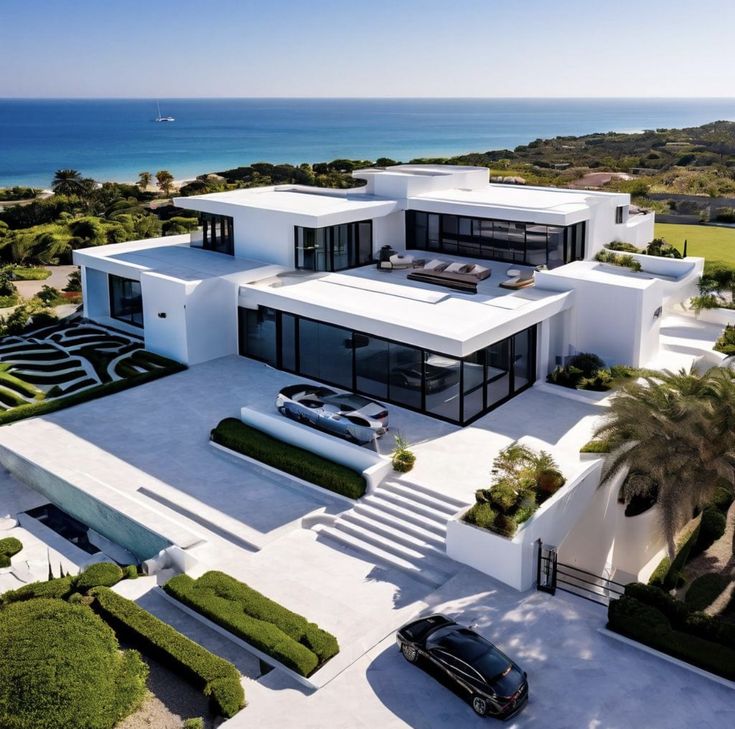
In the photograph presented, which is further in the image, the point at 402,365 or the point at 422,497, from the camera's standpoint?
the point at 402,365

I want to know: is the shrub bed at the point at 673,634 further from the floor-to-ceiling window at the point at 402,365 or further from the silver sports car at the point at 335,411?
the floor-to-ceiling window at the point at 402,365

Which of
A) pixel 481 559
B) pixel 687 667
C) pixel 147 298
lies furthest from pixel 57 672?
pixel 147 298

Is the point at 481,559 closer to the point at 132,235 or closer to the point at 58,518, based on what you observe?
the point at 58,518

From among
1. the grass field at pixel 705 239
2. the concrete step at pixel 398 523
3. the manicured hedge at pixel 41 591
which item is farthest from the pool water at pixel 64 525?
the grass field at pixel 705 239

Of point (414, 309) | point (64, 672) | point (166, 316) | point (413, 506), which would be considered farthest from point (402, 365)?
point (64, 672)

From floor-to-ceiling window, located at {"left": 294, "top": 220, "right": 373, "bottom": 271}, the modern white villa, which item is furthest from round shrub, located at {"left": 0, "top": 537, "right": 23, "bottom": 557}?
floor-to-ceiling window, located at {"left": 294, "top": 220, "right": 373, "bottom": 271}

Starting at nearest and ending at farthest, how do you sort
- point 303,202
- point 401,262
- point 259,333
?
1. point 259,333
2. point 401,262
3. point 303,202

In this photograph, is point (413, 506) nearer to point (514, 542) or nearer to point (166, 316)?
point (514, 542)
